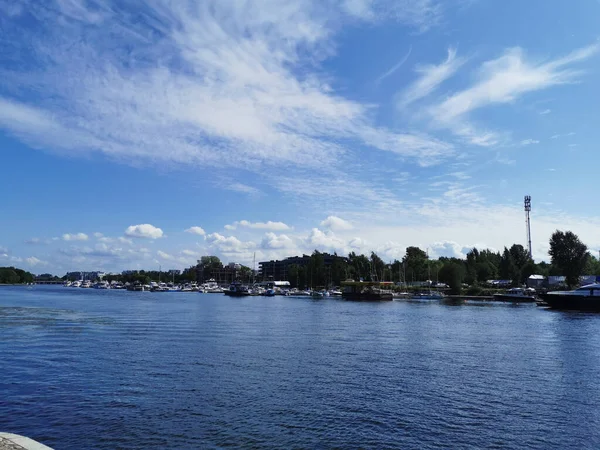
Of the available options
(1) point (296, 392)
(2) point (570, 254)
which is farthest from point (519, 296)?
(1) point (296, 392)

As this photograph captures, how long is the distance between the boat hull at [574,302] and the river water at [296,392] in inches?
2962

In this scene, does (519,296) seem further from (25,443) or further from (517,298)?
(25,443)

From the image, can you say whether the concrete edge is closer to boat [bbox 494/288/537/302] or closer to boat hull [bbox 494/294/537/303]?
boat hull [bbox 494/294/537/303]

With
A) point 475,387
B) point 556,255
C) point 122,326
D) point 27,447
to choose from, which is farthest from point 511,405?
point 556,255

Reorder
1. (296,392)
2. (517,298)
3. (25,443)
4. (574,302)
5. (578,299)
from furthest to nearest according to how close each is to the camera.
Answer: (517,298) < (574,302) < (578,299) < (296,392) < (25,443)

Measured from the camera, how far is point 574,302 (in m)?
123

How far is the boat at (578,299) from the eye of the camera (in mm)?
119250

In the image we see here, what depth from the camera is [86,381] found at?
33.5 m

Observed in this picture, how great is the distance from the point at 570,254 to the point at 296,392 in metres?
180

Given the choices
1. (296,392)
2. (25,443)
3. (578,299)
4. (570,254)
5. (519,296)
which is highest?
(570,254)

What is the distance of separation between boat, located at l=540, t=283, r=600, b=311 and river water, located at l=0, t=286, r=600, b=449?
7539 cm

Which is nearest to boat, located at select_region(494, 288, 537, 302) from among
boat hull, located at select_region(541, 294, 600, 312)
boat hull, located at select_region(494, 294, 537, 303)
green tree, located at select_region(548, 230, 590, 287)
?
boat hull, located at select_region(494, 294, 537, 303)

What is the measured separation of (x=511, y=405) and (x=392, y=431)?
934cm

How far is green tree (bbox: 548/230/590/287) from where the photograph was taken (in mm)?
178875
